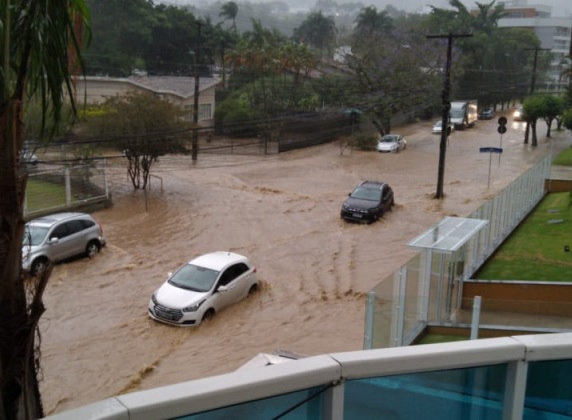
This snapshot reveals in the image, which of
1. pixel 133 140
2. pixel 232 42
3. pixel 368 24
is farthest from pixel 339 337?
pixel 368 24

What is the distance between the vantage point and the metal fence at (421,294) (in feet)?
33.9

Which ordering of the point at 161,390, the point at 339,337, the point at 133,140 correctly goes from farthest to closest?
the point at 133,140, the point at 339,337, the point at 161,390

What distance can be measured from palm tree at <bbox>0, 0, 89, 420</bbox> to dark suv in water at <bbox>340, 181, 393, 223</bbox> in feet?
72.8

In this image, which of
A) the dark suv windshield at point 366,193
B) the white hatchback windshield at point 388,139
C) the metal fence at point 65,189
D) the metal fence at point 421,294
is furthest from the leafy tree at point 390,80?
the metal fence at point 421,294

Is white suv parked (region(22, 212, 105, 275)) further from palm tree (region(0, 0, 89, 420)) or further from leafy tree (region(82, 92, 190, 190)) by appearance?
palm tree (region(0, 0, 89, 420))

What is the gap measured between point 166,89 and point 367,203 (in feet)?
93.3

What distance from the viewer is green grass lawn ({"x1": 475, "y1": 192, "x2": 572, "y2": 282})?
15.5m

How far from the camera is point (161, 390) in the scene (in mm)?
2340

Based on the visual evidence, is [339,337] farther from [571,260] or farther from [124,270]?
[124,270]

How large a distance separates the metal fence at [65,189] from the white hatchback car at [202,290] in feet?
33.8

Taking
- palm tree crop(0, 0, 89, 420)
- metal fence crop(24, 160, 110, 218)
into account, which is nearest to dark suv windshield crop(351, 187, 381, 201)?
metal fence crop(24, 160, 110, 218)

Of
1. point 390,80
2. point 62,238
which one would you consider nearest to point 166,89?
point 390,80

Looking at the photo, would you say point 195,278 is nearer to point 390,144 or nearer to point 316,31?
point 390,144

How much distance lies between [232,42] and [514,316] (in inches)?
2748
